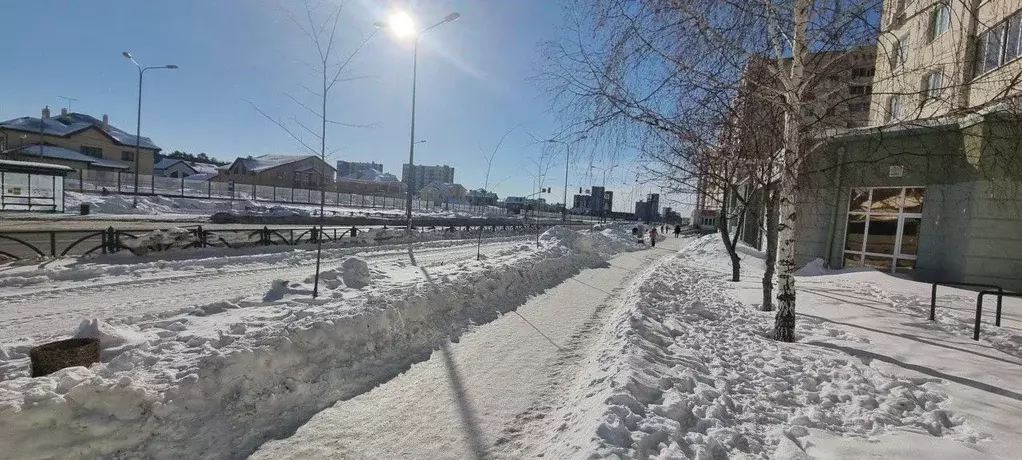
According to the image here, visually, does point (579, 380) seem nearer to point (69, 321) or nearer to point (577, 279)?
point (69, 321)

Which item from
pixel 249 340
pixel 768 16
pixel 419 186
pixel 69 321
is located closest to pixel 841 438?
pixel 768 16

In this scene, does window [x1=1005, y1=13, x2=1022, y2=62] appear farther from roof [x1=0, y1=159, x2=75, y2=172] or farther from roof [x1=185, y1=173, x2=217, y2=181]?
roof [x1=185, y1=173, x2=217, y2=181]

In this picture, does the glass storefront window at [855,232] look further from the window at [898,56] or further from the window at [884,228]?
the window at [898,56]

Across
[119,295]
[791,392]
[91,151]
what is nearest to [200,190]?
[91,151]

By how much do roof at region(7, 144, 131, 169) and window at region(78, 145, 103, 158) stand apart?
3.98 feet

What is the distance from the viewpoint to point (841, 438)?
3.82 m

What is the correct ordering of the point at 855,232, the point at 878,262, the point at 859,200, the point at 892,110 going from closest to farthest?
the point at 892,110, the point at 878,262, the point at 859,200, the point at 855,232

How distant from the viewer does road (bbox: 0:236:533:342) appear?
261 inches

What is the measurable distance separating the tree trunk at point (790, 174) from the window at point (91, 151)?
67.6 metres

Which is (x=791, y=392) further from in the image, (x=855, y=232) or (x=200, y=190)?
(x=200, y=190)

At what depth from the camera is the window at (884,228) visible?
15.2m

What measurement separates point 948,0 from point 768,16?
5.64 ft

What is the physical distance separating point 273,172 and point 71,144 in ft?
73.1

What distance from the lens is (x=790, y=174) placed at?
6676 millimetres
